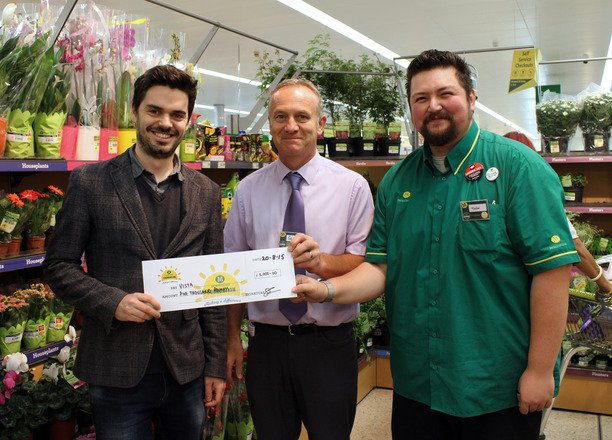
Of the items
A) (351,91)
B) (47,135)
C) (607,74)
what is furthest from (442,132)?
(607,74)

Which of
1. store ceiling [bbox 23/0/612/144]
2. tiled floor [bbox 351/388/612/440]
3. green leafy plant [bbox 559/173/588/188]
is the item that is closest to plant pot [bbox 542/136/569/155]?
green leafy plant [bbox 559/173/588/188]

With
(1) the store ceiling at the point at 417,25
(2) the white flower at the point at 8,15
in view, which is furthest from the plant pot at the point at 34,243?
(1) the store ceiling at the point at 417,25

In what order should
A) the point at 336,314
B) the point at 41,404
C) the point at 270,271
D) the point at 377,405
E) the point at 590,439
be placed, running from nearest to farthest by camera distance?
the point at 270,271 < the point at 336,314 < the point at 41,404 < the point at 590,439 < the point at 377,405

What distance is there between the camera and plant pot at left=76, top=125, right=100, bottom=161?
9.63 feet

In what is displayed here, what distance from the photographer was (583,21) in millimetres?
10227

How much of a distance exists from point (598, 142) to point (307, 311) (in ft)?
11.4

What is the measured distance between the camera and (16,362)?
2.59 meters

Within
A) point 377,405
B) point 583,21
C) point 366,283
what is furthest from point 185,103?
point 583,21

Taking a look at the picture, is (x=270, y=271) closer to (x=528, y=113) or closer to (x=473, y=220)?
(x=473, y=220)

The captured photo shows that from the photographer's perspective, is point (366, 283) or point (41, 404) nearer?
point (366, 283)

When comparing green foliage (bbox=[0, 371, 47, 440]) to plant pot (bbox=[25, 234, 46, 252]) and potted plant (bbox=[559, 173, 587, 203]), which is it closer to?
plant pot (bbox=[25, 234, 46, 252])

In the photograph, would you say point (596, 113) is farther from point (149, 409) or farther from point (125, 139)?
point (149, 409)

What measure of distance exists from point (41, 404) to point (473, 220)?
74.1 inches

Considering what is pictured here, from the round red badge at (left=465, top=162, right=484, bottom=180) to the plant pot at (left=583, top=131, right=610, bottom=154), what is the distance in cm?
330
